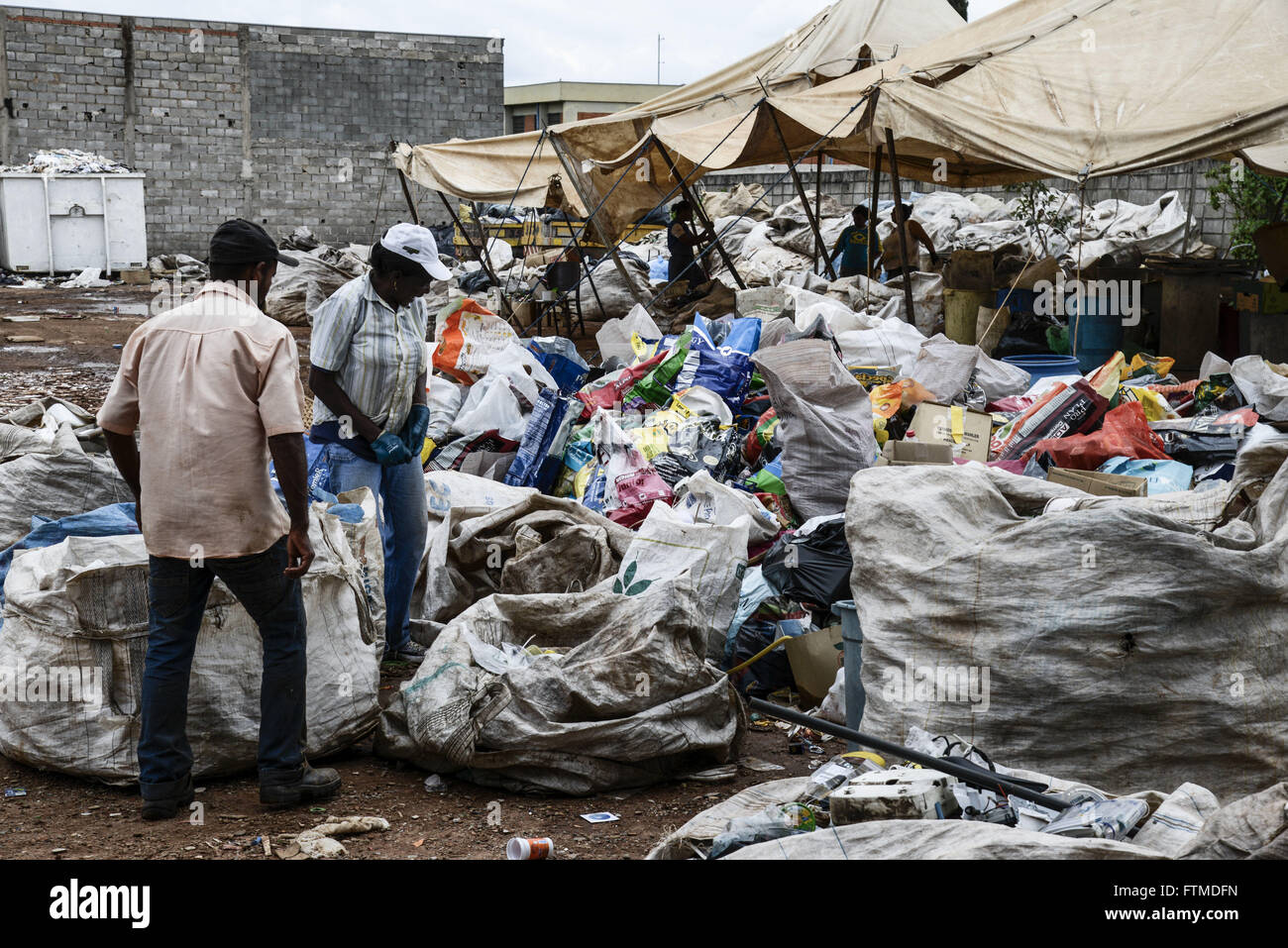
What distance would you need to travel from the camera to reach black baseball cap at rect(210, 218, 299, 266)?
3.04m

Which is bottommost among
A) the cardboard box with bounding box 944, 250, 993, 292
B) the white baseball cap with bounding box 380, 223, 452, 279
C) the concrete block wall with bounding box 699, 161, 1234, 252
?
the white baseball cap with bounding box 380, 223, 452, 279

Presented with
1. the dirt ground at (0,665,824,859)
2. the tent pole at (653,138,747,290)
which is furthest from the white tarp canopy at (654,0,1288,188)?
the dirt ground at (0,665,824,859)

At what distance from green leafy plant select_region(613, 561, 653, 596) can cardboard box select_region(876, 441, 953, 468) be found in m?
1.15

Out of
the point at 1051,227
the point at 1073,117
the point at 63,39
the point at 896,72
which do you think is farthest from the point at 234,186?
the point at 1073,117

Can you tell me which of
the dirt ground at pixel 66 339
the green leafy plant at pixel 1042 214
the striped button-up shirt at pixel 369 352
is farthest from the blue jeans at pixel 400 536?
the green leafy plant at pixel 1042 214

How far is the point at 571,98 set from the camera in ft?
148

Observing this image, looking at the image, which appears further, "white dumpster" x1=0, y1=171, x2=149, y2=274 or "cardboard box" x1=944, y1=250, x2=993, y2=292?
"white dumpster" x1=0, y1=171, x2=149, y2=274

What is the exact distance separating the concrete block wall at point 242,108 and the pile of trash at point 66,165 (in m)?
1.64

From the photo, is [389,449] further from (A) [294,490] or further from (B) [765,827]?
(B) [765,827]

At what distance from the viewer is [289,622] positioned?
3.11m

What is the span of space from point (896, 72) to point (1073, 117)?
164 cm

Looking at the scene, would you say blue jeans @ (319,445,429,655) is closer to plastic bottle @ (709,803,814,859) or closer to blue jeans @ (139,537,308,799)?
blue jeans @ (139,537,308,799)

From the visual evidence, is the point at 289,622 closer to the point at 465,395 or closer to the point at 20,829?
the point at 20,829

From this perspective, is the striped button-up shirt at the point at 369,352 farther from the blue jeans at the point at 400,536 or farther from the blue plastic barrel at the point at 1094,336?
the blue plastic barrel at the point at 1094,336
